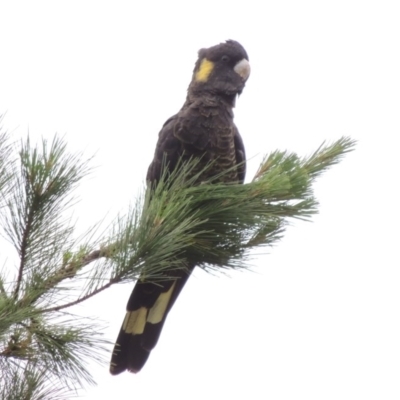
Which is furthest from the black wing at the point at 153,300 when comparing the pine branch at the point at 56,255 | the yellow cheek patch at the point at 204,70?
the pine branch at the point at 56,255

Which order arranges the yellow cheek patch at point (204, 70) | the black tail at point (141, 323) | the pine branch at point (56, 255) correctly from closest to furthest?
the pine branch at point (56, 255) → the black tail at point (141, 323) → the yellow cheek patch at point (204, 70)

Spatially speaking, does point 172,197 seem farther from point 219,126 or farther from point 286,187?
point 219,126

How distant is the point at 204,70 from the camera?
4.48 metres

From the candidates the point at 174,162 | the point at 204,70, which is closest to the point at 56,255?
the point at 174,162

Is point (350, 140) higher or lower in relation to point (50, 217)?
higher

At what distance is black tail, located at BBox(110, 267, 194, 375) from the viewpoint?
378 centimetres

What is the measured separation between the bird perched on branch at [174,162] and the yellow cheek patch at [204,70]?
0.17 meters

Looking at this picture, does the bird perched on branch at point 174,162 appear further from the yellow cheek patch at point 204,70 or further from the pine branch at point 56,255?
the pine branch at point 56,255

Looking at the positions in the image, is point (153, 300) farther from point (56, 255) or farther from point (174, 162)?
point (56, 255)

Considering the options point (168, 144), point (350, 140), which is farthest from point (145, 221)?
point (168, 144)

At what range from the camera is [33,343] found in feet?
7.57

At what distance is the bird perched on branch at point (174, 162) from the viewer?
3.85 metres

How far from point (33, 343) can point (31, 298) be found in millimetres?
213

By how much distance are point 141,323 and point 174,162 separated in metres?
0.82
